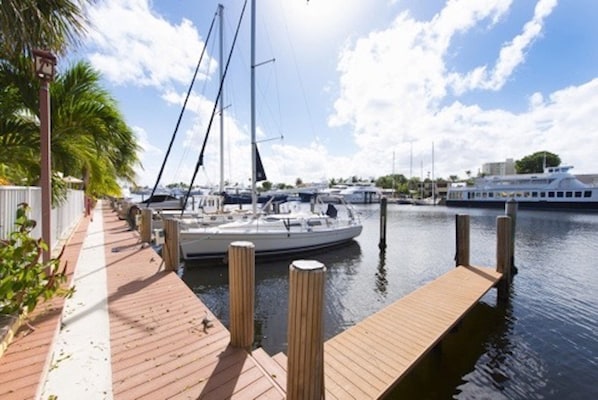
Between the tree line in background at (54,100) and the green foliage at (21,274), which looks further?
the tree line in background at (54,100)

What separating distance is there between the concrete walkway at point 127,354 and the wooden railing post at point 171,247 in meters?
1.27

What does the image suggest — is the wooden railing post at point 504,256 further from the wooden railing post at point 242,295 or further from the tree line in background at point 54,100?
the tree line in background at point 54,100

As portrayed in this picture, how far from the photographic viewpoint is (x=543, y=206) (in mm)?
41031

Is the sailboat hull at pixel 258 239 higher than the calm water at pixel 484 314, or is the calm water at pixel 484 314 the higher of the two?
the sailboat hull at pixel 258 239

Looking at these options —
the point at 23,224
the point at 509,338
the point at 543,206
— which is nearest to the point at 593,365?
the point at 509,338

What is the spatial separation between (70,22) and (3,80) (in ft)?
9.27

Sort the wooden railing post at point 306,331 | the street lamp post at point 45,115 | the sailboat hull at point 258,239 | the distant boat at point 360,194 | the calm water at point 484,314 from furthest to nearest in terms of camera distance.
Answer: the distant boat at point 360,194, the sailboat hull at point 258,239, the calm water at point 484,314, the street lamp post at point 45,115, the wooden railing post at point 306,331

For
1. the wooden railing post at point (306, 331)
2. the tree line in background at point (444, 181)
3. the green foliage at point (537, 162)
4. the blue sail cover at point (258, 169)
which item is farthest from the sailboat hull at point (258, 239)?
the green foliage at point (537, 162)

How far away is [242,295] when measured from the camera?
3211 mm

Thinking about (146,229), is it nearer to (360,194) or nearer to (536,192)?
(536,192)

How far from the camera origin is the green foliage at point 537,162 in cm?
6694

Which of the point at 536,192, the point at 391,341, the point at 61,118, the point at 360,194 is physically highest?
the point at 61,118

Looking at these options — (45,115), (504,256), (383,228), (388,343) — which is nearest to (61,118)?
(45,115)

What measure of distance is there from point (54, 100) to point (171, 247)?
13.4ft
